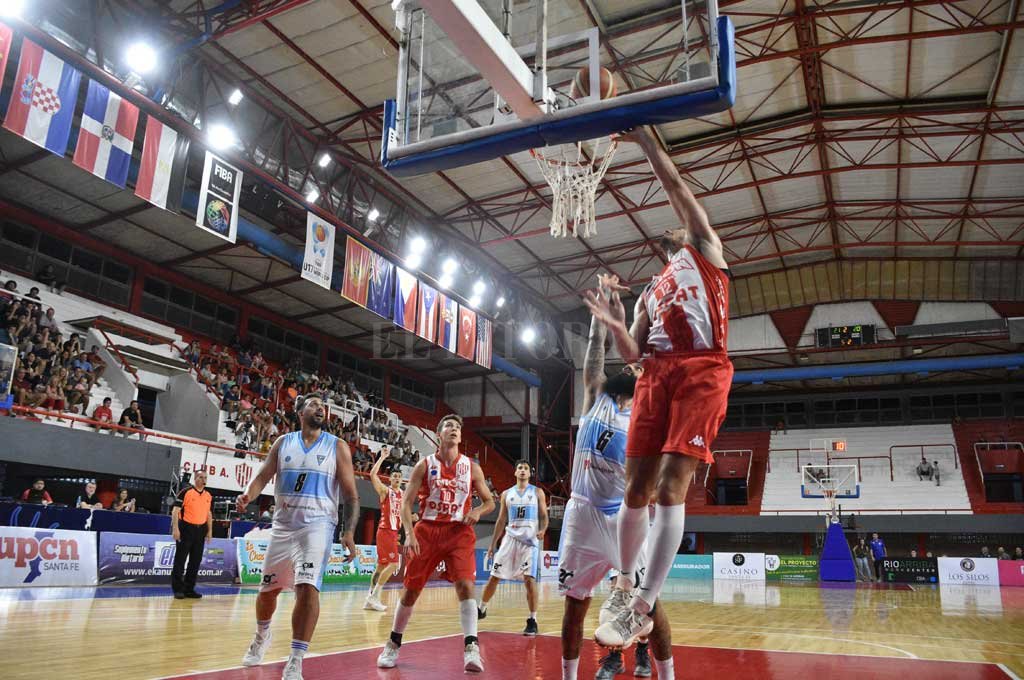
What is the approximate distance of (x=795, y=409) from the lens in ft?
118

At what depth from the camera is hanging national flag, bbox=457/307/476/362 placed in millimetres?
23203

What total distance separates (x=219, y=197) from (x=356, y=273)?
4.17 metres

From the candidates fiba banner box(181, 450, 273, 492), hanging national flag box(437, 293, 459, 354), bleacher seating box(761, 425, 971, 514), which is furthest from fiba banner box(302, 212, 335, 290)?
bleacher seating box(761, 425, 971, 514)

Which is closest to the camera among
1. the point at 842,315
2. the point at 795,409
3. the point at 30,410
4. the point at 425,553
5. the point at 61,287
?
the point at 425,553

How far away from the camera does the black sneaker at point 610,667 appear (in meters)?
5.12

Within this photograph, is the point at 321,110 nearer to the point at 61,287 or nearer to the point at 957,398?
the point at 61,287

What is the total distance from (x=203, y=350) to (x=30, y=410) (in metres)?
9.18

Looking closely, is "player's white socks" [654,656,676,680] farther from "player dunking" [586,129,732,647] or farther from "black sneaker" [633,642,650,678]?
"black sneaker" [633,642,650,678]

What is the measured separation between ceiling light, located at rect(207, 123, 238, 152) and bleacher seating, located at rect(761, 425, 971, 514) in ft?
83.7

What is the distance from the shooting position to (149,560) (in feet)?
44.9

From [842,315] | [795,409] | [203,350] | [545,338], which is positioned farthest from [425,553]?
[795,409]

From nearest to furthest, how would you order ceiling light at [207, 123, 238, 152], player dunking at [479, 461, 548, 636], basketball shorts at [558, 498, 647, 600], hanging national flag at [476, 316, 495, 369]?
1. basketball shorts at [558, 498, 647, 600]
2. player dunking at [479, 461, 548, 636]
3. ceiling light at [207, 123, 238, 152]
4. hanging national flag at [476, 316, 495, 369]

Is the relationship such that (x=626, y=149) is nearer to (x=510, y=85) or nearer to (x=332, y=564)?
(x=332, y=564)

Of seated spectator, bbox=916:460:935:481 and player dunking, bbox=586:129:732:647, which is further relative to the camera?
seated spectator, bbox=916:460:935:481
